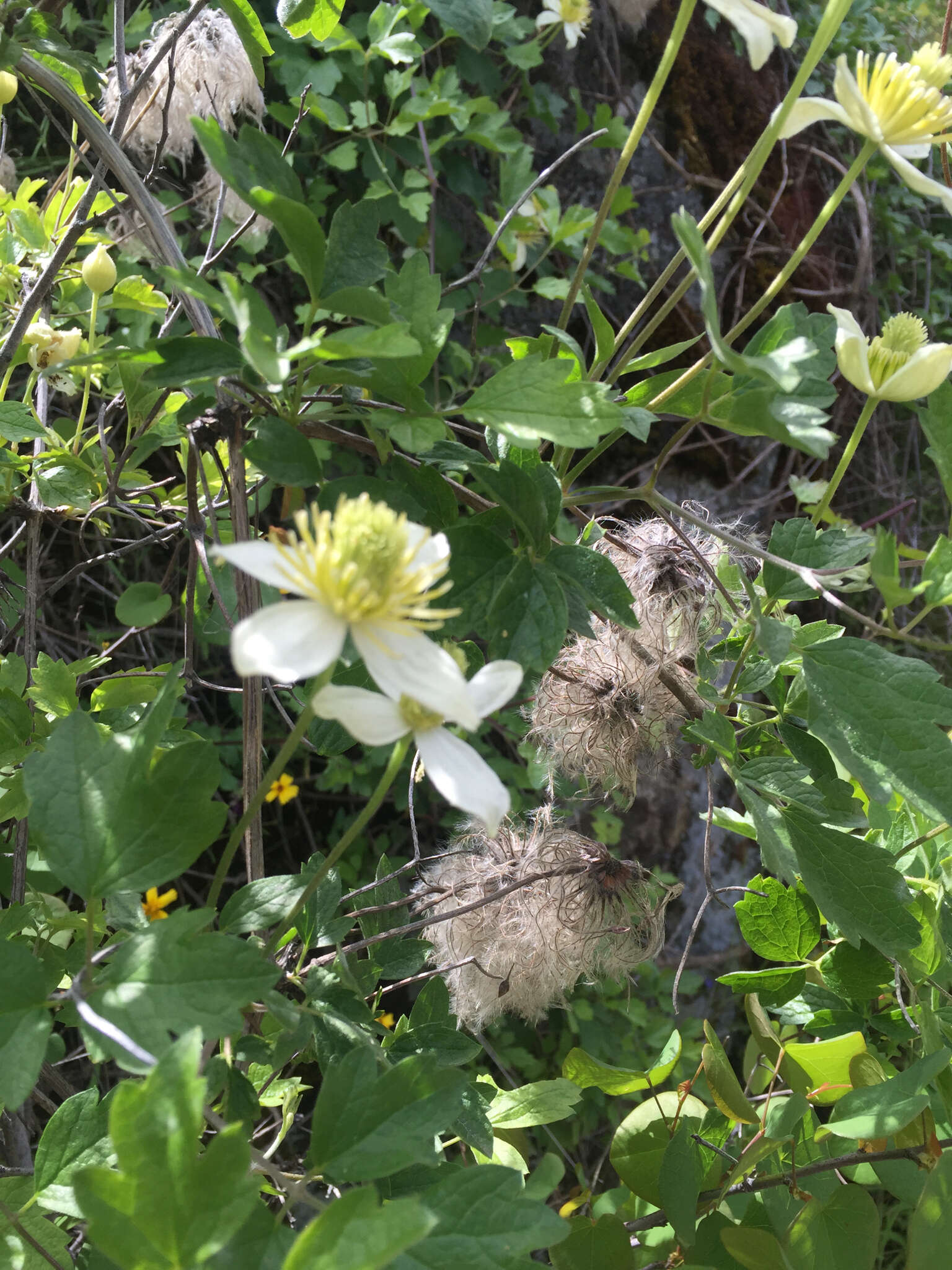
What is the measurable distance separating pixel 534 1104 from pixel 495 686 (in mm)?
481

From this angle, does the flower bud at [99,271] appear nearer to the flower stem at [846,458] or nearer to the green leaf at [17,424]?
the green leaf at [17,424]

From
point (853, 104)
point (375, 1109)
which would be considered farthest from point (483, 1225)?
point (853, 104)

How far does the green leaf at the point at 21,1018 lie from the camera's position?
38 centimetres

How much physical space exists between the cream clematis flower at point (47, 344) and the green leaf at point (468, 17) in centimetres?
48

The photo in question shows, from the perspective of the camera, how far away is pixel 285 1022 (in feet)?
1.47

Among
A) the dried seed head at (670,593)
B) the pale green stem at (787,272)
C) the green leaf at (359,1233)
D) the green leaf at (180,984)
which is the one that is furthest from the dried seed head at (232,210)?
the green leaf at (359,1233)

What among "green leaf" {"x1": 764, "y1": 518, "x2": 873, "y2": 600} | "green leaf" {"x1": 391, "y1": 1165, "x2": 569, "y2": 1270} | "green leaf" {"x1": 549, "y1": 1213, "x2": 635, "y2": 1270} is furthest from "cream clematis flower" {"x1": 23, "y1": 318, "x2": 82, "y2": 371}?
"green leaf" {"x1": 549, "y1": 1213, "x2": 635, "y2": 1270}

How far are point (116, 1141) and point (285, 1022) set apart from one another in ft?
0.38

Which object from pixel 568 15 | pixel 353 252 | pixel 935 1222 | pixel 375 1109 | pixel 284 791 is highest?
pixel 568 15

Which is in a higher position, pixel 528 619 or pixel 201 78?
pixel 201 78

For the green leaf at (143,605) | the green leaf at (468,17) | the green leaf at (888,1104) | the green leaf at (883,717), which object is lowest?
the green leaf at (888,1104)

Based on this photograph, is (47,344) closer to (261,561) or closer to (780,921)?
(261,561)

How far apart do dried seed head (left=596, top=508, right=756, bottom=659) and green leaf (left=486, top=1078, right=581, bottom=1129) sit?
0.37m

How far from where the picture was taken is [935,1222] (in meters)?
0.62
